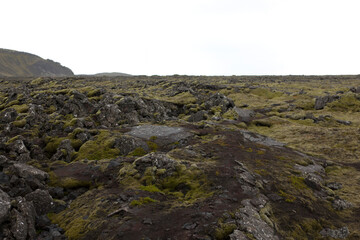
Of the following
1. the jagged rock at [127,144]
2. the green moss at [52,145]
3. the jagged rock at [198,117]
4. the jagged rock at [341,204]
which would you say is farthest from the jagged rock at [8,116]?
the jagged rock at [341,204]

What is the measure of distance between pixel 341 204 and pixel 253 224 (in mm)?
9915

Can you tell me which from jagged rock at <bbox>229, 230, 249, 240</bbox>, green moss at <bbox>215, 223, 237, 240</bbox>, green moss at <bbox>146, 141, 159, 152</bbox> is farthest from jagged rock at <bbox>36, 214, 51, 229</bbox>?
green moss at <bbox>146, 141, 159, 152</bbox>

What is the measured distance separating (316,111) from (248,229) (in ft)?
189

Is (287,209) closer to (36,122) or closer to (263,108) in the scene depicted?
(36,122)

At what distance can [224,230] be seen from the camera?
38.1 ft

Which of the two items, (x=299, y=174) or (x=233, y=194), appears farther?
(x=299, y=174)

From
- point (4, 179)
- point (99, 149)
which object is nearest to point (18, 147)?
point (4, 179)

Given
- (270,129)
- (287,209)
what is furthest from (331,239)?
(270,129)

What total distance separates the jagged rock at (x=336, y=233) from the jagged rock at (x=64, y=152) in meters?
24.4

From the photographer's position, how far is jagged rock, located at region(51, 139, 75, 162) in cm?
2504

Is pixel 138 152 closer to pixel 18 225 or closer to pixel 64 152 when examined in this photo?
pixel 64 152

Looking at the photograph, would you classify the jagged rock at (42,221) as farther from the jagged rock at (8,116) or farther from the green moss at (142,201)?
the jagged rock at (8,116)

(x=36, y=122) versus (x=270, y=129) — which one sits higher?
(x=36, y=122)

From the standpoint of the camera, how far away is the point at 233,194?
15648 mm
